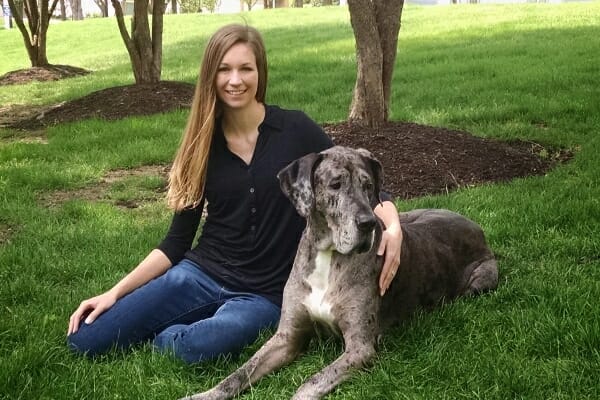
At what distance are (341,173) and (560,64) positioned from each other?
9656 millimetres

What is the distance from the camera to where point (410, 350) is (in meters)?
3.70

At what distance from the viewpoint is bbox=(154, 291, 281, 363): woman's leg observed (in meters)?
3.71

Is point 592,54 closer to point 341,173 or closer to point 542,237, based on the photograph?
point 542,237

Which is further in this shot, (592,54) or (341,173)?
(592,54)

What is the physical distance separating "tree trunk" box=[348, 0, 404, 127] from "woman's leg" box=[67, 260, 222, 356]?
165 inches

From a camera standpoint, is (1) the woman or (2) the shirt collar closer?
(1) the woman

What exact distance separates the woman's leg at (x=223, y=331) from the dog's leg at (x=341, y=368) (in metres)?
0.59

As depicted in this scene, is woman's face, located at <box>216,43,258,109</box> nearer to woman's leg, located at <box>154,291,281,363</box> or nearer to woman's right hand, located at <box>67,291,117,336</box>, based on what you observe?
woman's leg, located at <box>154,291,281,363</box>

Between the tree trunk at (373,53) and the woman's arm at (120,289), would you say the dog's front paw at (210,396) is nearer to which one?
the woman's arm at (120,289)

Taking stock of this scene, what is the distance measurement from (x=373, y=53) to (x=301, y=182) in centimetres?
455

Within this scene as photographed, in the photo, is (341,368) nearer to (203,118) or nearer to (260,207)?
(260,207)

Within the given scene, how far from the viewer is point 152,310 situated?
12.9ft

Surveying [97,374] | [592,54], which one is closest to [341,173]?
[97,374]

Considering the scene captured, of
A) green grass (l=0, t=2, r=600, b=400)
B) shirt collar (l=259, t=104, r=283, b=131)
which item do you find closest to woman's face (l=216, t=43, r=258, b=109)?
shirt collar (l=259, t=104, r=283, b=131)
